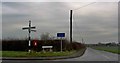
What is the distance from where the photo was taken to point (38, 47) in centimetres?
4669

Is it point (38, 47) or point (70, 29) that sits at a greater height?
point (70, 29)

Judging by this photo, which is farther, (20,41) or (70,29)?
(20,41)

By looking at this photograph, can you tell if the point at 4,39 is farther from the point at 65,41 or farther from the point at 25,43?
the point at 65,41

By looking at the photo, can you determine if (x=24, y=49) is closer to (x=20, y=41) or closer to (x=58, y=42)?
(x=20, y=41)

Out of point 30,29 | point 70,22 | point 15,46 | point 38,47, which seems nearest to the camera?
point 30,29

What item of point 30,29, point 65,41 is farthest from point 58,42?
point 30,29

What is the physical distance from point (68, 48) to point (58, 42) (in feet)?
7.38

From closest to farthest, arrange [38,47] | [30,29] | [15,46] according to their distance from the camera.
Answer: [30,29], [38,47], [15,46]

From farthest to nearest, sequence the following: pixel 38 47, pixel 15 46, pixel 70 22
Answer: pixel 15 46, pixel 38 47, pixel 70 22

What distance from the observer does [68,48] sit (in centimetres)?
4828

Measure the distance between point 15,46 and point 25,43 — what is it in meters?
2.68

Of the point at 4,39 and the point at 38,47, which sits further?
the point at 4,39

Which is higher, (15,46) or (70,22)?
(70,22)

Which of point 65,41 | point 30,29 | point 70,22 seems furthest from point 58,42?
point 30,29
